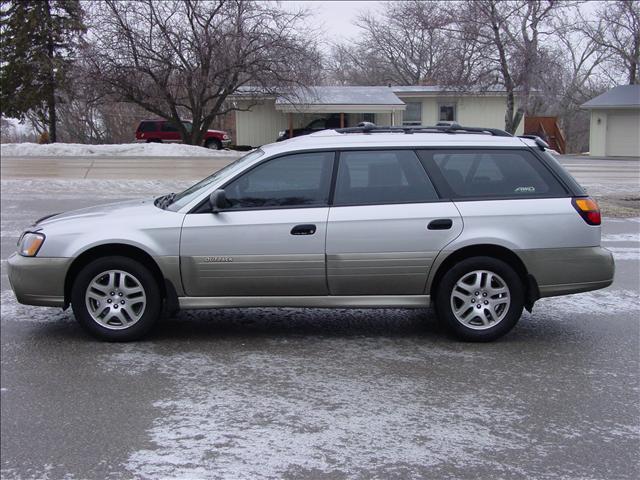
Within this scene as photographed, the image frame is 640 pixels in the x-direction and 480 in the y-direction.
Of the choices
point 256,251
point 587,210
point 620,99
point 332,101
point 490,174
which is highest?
point 332,101

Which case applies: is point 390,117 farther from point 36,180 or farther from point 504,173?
point 504,173

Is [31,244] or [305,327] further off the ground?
[31,244]

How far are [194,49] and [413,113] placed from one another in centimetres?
1296

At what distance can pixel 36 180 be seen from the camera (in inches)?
733

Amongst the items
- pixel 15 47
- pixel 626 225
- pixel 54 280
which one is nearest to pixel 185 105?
pixel 15 47

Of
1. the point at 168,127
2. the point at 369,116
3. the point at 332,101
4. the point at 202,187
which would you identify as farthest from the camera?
the point at 168,127

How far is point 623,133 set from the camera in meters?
31.6

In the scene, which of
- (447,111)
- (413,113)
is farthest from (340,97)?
(447,111)

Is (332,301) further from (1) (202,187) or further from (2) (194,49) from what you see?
(2) (194,49)

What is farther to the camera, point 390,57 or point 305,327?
point 390,57

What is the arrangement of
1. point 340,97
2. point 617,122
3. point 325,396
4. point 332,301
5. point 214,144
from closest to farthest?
point 325,396 → point 332,301 → point 617,122 → point 340,97 → point 214,144

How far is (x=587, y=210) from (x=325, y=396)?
271cm

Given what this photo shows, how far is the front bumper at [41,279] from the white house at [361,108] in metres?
26.3

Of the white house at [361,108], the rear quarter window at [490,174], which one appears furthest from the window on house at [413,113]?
the rear quarter window at [490,174]
